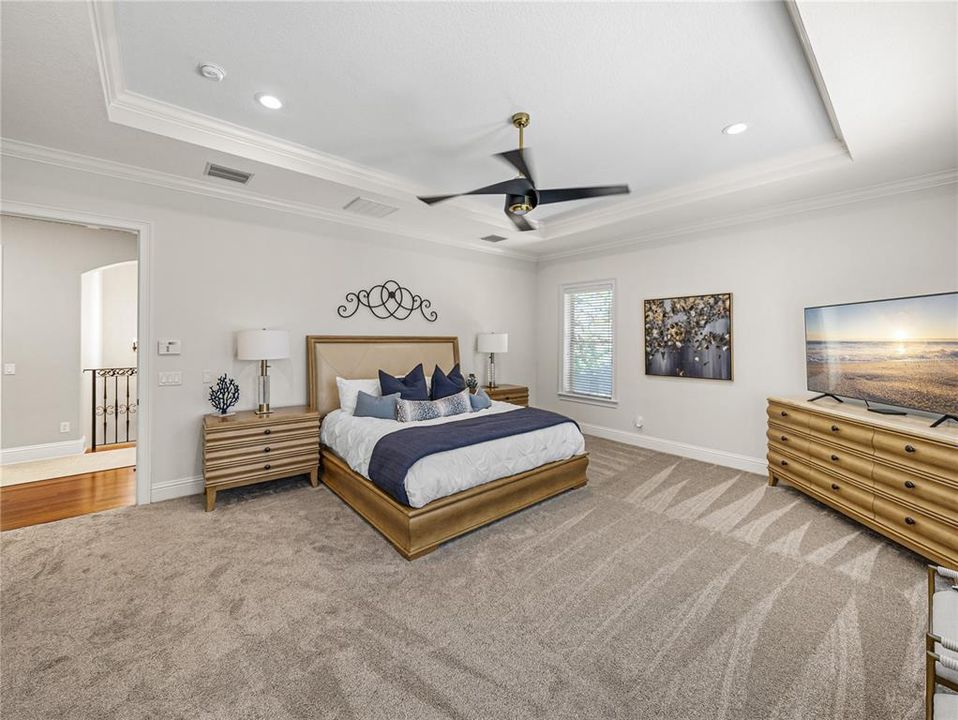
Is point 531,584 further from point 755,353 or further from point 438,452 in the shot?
point 755,353

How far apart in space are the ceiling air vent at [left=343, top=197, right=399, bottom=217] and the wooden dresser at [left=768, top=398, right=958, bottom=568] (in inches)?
171

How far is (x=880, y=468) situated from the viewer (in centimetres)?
278

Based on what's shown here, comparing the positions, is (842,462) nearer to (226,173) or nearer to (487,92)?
(487,92)

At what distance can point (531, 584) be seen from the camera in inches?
94.6

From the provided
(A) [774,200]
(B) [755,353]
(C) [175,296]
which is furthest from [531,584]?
(A) [774,200]

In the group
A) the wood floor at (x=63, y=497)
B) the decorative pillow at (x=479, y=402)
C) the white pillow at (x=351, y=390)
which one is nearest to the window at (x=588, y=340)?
the decorative pillow at (x=479, y=402)

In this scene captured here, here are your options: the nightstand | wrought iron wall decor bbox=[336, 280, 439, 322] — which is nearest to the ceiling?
wrought iron wall decor bbox=[336, 280, 439, 322]

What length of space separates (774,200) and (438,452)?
157 inches

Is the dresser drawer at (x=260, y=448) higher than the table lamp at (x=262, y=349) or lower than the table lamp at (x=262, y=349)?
lower

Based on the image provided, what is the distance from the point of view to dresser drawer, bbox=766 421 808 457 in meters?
3.52

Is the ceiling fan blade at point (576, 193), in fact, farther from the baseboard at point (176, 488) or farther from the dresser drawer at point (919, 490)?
the baseboard at point (176, 488)

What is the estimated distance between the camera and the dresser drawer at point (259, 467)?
338 centimetres

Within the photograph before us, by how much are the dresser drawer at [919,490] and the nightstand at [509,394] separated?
370 cm

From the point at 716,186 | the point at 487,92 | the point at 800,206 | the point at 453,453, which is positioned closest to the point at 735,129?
the point at 716,186
